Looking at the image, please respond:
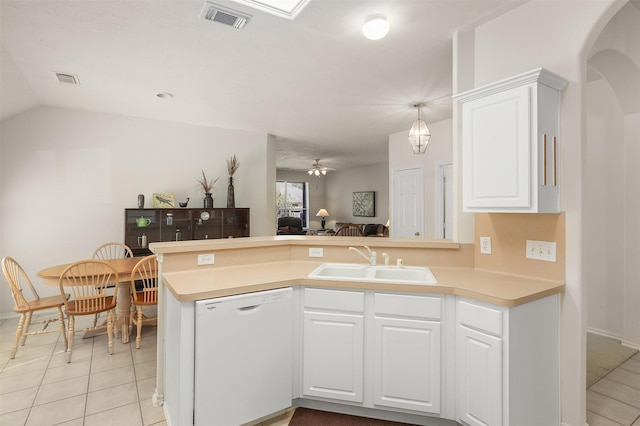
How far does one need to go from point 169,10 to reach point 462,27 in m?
2.12

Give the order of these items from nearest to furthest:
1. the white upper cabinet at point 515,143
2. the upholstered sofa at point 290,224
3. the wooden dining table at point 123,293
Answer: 1. the white upper cabinet at point 515,143
2. the wooden dining table at point 123,293
3. the upholstered sofa at point 290,224

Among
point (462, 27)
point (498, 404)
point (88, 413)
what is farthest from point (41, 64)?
point (498, 404)

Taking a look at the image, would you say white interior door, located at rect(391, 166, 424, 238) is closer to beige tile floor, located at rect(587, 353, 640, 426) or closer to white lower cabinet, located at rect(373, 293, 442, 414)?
beige tile floor, located at rect(587, 353, 640, 426)

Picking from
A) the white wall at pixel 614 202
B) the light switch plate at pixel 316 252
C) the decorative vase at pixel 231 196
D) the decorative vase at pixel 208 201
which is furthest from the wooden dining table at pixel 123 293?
the white wall at pixel 614 202

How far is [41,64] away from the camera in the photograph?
3027 mm

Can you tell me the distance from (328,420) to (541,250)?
176 centimetres

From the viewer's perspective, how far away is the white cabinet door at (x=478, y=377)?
66.4 inches

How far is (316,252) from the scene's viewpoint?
9.07 ft

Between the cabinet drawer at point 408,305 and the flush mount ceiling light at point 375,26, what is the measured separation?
1.81 meters

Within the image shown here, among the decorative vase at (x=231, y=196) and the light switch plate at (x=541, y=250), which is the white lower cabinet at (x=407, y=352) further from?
the decorative vase at (x=231, y=196)

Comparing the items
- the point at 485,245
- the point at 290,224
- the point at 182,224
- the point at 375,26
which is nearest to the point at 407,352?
the point at 485,245

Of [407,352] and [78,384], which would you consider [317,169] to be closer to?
[78,384]

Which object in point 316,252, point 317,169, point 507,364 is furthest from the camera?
point 317,169

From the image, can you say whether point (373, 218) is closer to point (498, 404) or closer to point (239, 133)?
point (239, 133)
